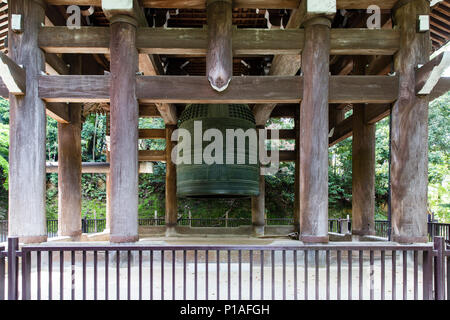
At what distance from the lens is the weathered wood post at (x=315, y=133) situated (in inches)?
233

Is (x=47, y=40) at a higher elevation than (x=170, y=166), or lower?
higher

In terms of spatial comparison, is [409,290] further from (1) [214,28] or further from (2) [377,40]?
(1) [214,28]

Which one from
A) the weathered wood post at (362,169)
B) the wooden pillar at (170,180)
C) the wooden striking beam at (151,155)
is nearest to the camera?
the weathered wood post at (362,169)

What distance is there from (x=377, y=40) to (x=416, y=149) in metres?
2.07

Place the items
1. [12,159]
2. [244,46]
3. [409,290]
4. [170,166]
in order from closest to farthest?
1. [409,290]
2. [12,159]
3. [244,46]
4. [170,166]

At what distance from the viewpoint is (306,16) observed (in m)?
6.00

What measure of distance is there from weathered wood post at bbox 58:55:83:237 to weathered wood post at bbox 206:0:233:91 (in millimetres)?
4010

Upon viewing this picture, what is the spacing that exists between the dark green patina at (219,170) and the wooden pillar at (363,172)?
9.57ft

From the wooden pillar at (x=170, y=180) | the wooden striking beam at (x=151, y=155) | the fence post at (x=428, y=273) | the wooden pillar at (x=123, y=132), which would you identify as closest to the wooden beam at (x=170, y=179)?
the wooden pillar at (x=170, y=180)

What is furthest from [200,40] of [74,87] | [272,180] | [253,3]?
[272,180]

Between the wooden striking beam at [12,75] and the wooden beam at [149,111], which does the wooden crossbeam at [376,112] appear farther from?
the wooden striking beam at [12,75]

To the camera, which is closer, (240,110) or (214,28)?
(214,28)

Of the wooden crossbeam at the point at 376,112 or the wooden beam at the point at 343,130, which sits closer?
the wooden crossbeam at the point at 376,112

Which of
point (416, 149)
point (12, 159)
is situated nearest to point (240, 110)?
point (416, 149)
